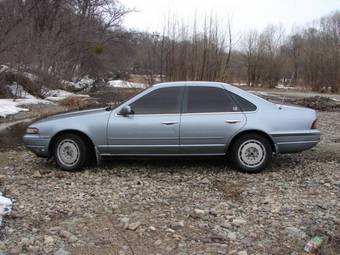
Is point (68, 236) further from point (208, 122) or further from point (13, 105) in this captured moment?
point (13, 105)

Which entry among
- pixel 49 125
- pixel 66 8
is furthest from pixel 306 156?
pixel 66 8

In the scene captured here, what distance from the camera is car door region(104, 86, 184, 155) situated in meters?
7.74

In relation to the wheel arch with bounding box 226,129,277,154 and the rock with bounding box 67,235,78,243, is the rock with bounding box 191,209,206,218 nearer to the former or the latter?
the rock with bounding box 67,235,78,243

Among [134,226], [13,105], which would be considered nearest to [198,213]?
[134,226]

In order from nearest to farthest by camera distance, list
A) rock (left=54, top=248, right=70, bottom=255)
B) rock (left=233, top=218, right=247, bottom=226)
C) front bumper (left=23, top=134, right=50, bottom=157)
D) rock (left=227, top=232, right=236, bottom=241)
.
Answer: rock (left=54, top=248, right=70, bottom=255) → rock (left=227, top=232, right=236, bottom=241) → rock (left=233, top=218, right=247, bottom=226) → front bumper (left=23, top=134, right=50, bottom=157)

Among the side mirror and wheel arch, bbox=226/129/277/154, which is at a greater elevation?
the side mirror

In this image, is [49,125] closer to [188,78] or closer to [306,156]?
[306,156]

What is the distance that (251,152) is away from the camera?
781 centimetres

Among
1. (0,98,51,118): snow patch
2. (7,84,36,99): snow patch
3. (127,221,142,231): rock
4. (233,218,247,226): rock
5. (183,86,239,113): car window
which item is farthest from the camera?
(7,84,36,99): snow patch

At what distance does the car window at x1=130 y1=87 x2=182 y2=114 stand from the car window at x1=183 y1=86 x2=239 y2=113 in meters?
0.19

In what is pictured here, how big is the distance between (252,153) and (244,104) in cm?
82

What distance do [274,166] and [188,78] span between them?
43.9 ft

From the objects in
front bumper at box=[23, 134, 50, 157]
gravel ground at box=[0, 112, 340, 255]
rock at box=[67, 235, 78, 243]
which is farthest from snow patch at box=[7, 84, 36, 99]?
rock at box=[67, 235, 78, 243]

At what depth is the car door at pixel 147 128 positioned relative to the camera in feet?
25.4
